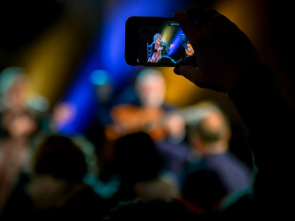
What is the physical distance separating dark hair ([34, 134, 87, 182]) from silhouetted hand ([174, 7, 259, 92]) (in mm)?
1030

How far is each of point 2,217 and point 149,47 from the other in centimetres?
109

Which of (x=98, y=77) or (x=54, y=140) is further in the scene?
(x=98, y=77)

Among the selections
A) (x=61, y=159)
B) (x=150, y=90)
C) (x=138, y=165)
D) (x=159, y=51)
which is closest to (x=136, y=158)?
(x=138, y=165)

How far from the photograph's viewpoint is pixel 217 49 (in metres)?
0.62

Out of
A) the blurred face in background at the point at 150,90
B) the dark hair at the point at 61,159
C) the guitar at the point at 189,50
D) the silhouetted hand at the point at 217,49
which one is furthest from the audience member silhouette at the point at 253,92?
the blurred face in background at the point at 150,90

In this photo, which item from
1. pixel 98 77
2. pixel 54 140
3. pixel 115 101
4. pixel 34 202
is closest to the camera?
pixel 34 202

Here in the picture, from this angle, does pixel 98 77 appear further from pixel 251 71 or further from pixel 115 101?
pixel 251 71

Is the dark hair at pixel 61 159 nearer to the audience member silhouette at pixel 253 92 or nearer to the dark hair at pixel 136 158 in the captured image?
the dark hair at pixel 136 158

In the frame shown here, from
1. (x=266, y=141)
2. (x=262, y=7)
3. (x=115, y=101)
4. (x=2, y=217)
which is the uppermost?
(x=262, y=7)

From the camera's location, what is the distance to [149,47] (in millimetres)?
933

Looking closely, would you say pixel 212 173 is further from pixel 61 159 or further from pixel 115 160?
pixel 61 159

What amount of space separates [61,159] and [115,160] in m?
0.27

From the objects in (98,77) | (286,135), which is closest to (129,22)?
(286,135)

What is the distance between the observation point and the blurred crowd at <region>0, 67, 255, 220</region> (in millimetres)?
1399
